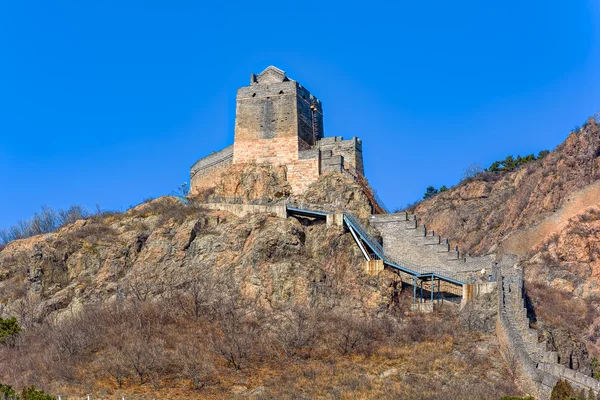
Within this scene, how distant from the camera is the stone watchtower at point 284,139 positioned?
54250mm

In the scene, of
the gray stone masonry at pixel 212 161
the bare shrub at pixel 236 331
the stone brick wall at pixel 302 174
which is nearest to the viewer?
the bare shrub at pixel 236 331

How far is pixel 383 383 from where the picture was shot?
121ft

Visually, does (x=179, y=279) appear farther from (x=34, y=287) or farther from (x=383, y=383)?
(x=383, y=383)

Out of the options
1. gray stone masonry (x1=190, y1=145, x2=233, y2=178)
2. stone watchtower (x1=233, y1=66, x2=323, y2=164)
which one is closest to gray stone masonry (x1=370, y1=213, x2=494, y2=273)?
stone watchtower (x1=233, y1=66, x2=323, y2=164)

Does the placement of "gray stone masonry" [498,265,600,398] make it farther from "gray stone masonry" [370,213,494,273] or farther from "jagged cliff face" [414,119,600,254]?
"jagged cliff face" [414,119,600,254]

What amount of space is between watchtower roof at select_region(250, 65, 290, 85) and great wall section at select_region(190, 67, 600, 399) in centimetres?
7

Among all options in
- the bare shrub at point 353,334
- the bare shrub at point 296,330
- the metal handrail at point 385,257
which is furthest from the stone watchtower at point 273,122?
the bare shrub at point 353,334

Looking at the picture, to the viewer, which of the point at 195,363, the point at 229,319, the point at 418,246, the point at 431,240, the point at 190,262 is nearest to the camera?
the point at 195,363

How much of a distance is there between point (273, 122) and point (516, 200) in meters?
18.6

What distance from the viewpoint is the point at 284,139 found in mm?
55625

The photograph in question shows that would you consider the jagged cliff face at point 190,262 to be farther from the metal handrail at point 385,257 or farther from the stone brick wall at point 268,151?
the stone brick wall at point 268,151

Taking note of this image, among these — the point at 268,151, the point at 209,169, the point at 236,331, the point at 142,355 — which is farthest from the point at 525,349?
the point at 209,169

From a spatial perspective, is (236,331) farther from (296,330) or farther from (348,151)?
(348,151)

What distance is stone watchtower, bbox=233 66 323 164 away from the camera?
5550 centimetres
